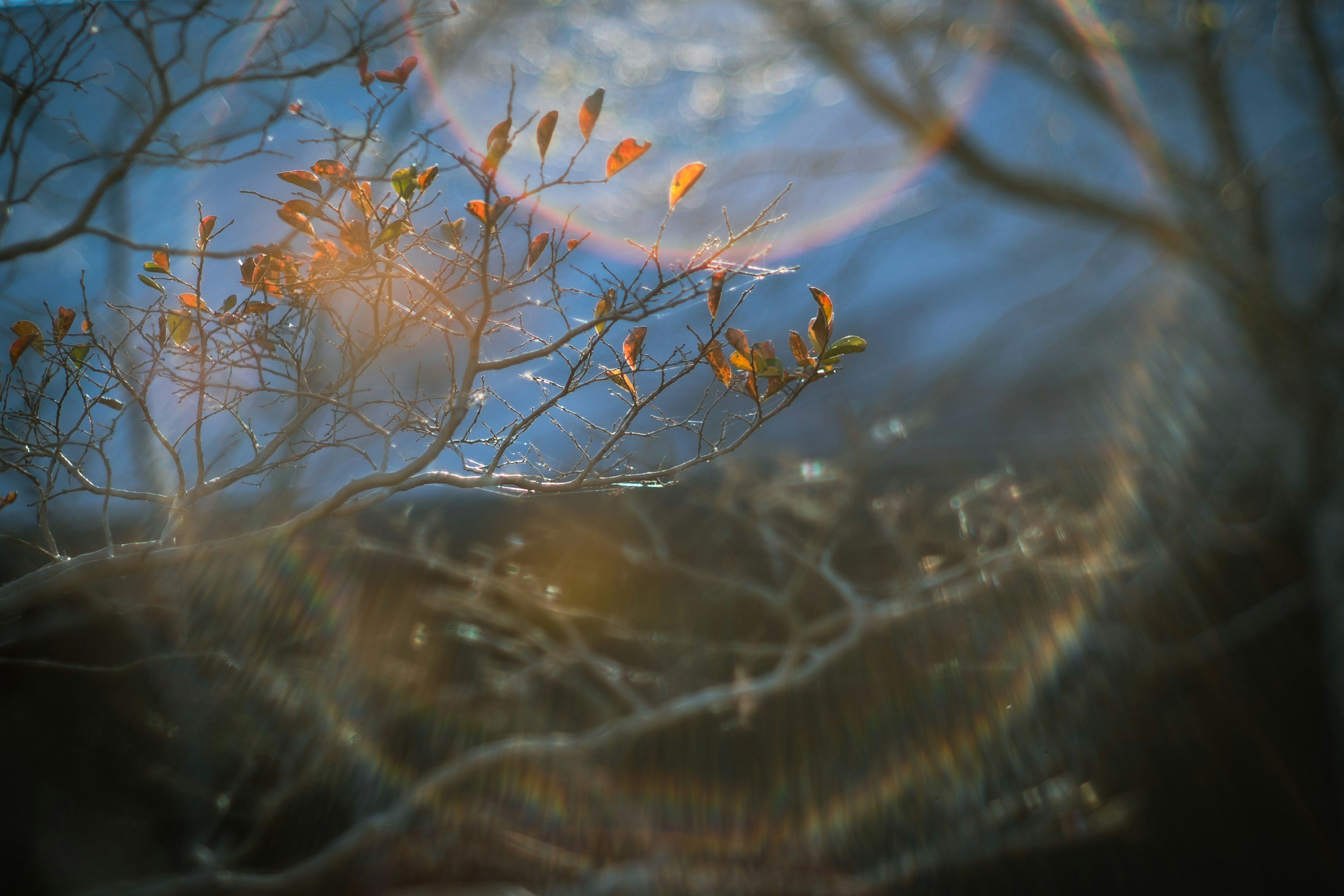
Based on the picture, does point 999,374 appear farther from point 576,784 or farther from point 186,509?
point 186,509

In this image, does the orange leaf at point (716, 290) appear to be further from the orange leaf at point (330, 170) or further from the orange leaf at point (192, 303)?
the orange leaf at point (192, 303)

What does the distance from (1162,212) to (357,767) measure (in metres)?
5.30

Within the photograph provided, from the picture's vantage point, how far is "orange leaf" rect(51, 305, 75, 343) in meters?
1.20

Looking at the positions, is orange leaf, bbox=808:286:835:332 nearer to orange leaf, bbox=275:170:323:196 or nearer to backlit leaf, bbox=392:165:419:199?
backlit leaf, bbox=392:165:419:199

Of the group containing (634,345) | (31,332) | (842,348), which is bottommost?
(842,348)

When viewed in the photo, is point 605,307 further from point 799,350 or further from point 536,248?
point 799,350

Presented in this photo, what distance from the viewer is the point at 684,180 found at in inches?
42.3

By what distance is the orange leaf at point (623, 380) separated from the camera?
48.3 inches

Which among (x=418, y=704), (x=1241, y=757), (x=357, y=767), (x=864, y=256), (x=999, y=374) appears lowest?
(x=1241, y=757)

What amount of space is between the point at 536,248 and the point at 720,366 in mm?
394

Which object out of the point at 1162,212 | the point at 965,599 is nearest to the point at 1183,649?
the point at 965,599

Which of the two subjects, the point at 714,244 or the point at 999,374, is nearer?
the point at 714,244

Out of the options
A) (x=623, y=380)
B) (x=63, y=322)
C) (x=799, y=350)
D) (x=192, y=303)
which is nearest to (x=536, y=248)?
(x=623, y=380)

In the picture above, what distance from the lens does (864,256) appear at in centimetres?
391
